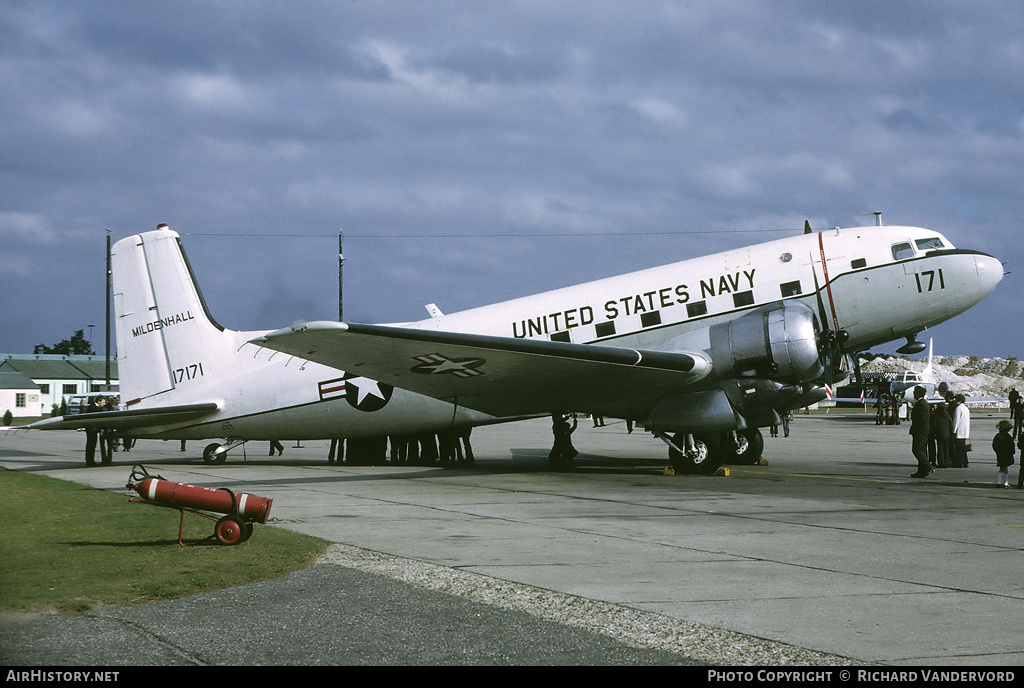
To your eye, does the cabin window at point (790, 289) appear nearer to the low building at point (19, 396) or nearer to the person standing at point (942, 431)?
the person standing at point (942, 431)

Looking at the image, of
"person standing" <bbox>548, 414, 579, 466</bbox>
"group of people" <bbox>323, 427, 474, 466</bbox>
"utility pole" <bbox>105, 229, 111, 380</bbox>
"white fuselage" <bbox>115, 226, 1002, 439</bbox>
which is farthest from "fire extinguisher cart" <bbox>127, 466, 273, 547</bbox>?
"utility pole" <bbox>105, 229, 111, 380</bbox>

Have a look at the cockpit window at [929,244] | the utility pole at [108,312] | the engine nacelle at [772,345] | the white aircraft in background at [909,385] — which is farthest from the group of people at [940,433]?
the utility pole at [108,312]

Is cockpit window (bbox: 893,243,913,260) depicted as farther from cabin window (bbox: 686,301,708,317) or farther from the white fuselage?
cabin window (bbox: 686,301,708,317)

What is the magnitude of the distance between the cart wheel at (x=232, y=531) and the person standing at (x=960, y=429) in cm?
1735

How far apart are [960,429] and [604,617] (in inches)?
695

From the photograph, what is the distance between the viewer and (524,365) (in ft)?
59.8

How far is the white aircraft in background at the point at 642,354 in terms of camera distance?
1816cm

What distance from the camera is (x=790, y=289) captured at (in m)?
19.4

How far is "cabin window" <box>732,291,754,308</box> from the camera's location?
19.5 metres

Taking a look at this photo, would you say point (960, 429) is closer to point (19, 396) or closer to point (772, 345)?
point (772, 345)

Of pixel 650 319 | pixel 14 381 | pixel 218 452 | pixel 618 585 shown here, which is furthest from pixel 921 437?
pixel 14 381

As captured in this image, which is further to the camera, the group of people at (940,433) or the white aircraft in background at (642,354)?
the group of people at (940,433)

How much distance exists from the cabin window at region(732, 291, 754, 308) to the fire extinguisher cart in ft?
41.2
